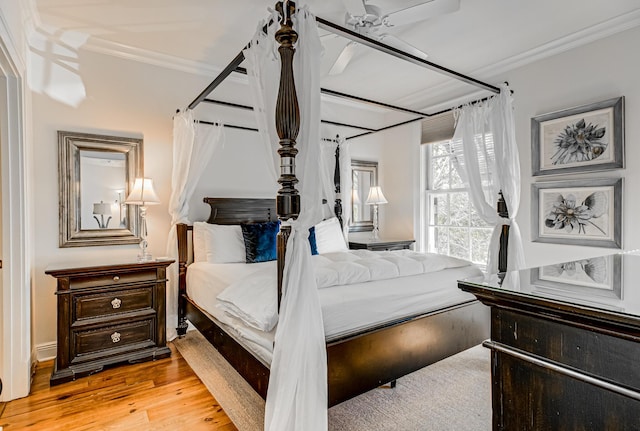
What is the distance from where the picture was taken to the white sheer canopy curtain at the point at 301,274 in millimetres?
1557

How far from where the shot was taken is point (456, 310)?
237 cm

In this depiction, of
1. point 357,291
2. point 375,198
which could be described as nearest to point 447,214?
point 375,198

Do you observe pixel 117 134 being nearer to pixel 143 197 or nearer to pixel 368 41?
pixel 143 197

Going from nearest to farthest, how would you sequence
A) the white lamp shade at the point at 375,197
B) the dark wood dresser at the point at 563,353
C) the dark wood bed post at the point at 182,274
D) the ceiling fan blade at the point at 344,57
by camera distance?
the dark wood dresser at the point at 563,353, the ceiling fan blade at the point at 344,57, the dark wood bed post at the point at 182,274, the white lamp shade at the point at 375,197

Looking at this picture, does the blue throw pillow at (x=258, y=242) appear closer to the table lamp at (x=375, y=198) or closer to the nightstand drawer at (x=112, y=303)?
the nightstand drawer at (x=112, y=303)

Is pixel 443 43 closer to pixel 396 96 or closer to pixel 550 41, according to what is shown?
pixel 550 41

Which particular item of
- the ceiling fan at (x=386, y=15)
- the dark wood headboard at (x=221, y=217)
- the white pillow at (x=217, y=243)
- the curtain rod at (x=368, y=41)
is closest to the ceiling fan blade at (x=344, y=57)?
the ceiling fan at (x=386, y=15)

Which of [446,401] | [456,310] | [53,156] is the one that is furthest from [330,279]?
[53,156]

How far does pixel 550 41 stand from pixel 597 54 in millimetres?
397

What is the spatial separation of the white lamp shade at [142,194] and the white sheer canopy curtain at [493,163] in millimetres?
2776

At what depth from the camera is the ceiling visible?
102 inches

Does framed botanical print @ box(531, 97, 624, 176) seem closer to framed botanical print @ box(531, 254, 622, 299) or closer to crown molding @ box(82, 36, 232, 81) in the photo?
framed botanical print @ box(531, 254, 622, 299)

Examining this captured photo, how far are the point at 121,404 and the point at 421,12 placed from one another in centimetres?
312

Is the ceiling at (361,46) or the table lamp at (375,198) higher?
the ceiling at (361,46)
